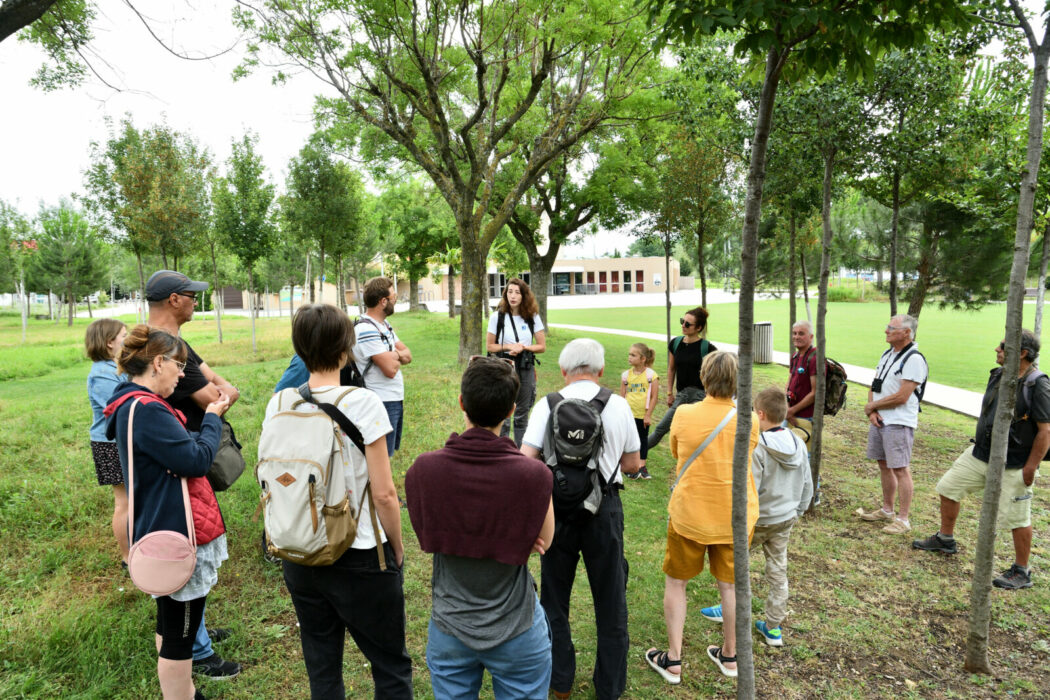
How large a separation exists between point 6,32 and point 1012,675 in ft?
24.0

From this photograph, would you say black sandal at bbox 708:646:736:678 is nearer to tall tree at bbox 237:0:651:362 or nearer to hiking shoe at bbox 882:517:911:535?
hiking shoe at bbox 882:517:911:535

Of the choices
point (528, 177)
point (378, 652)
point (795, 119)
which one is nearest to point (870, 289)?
point (528, 177)

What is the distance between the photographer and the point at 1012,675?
10.9ft

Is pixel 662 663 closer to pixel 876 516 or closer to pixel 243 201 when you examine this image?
pixel 876 516

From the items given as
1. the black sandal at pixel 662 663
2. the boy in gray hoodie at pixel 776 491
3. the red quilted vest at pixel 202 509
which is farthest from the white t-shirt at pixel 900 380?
the red quilted vest at pixel 202 509

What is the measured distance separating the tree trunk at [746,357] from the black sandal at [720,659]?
71cm

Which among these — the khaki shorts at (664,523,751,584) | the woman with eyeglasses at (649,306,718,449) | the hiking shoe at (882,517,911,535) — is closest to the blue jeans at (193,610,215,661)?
the khaki shorts at (664,523,751,584)

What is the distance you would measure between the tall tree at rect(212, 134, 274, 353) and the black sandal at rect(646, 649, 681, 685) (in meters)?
16.0

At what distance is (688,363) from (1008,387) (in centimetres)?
288

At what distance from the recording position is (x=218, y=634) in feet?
11.1

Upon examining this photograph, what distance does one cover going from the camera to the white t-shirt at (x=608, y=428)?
9.01 ft

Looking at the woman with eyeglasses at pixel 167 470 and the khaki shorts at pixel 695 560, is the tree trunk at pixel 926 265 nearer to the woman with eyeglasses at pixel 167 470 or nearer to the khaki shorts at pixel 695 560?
the khaki shorts at pixel 695 560

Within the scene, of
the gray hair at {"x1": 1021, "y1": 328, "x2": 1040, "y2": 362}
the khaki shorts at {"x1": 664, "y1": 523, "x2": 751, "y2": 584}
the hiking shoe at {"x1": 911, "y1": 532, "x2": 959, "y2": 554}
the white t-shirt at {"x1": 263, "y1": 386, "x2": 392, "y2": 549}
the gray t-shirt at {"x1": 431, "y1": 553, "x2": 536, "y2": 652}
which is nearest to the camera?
the gray t-shirt at {"x1": 431, "y1": 553, "x2": 536, "y2": 652}

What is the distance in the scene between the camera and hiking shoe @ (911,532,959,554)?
4840 millimetres
